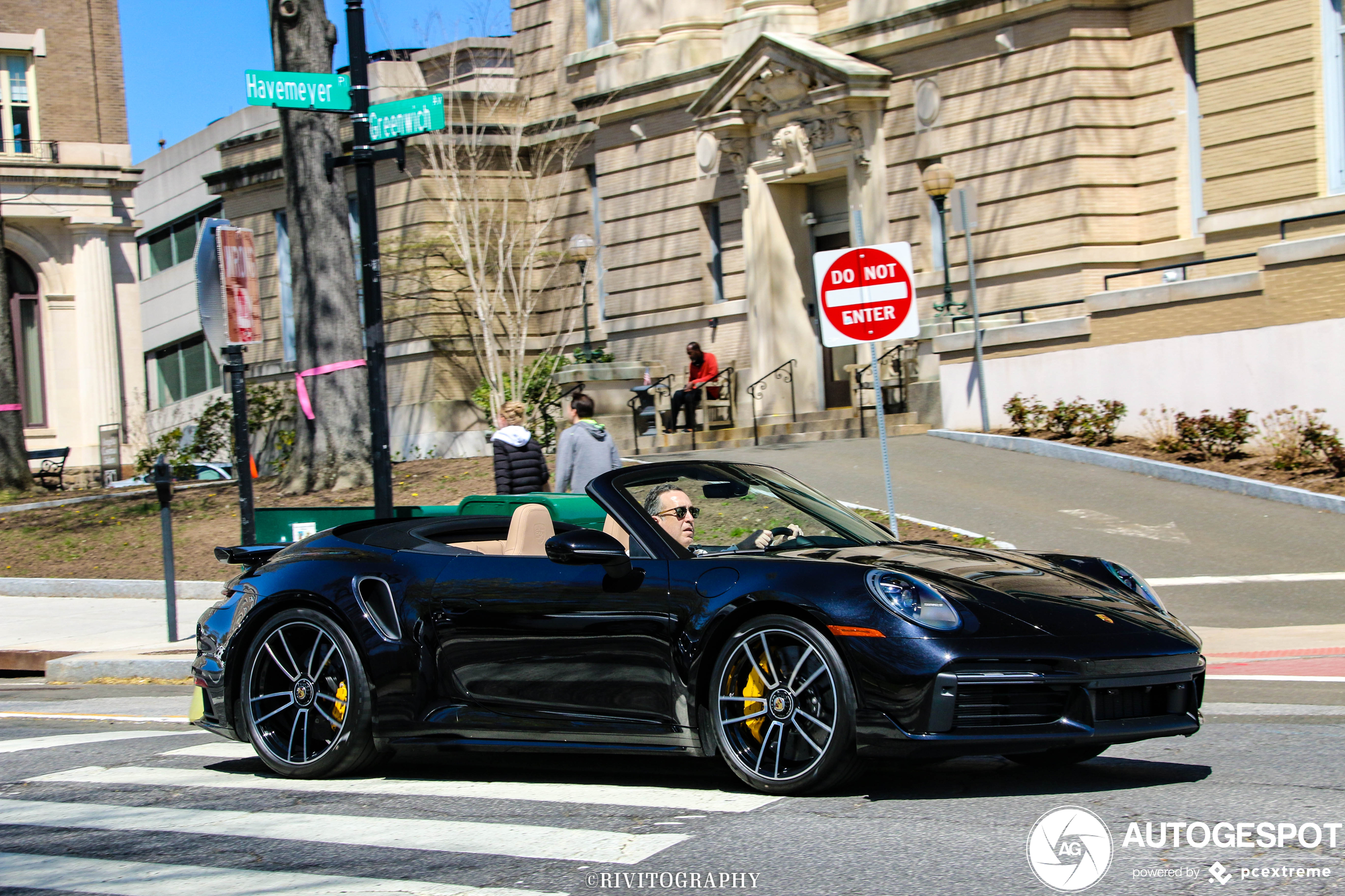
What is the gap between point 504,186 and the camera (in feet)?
99.7

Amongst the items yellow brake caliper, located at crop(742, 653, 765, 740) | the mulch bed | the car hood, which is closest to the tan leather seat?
the car hood

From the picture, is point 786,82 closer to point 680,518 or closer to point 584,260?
point 584,260

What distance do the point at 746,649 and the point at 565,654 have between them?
814 mm

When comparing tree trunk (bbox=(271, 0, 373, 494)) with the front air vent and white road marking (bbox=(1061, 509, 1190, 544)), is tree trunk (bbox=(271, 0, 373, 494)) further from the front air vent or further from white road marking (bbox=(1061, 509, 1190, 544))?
the front air vent

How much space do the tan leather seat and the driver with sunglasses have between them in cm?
54

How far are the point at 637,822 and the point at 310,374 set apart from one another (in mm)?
14791

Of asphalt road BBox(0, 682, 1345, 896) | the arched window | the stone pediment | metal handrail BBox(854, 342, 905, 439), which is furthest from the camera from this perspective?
the arched window

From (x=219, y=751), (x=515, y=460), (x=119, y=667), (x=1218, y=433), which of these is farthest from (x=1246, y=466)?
(x=219, y=751)

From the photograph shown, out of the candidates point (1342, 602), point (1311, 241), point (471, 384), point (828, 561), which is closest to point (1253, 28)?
point (1311, 241)

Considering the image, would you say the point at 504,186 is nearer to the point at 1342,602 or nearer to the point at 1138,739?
the point at 1342,602

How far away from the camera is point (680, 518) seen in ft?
21.1

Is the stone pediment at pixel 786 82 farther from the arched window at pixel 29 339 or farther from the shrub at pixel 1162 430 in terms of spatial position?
the arched window at pixel 29 339

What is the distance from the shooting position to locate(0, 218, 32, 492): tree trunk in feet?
82.3

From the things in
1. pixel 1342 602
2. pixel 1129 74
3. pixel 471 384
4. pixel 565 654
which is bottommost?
pixel 1342 602
